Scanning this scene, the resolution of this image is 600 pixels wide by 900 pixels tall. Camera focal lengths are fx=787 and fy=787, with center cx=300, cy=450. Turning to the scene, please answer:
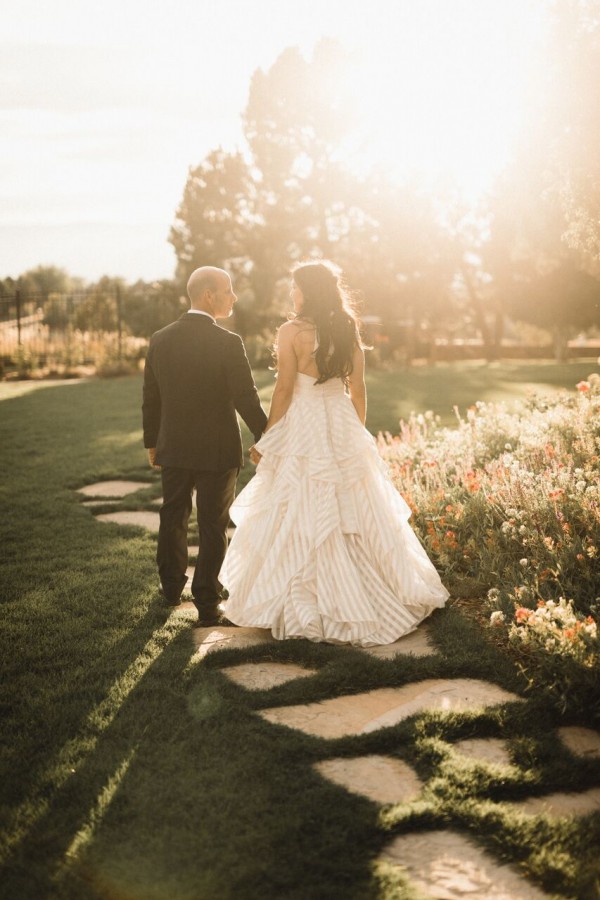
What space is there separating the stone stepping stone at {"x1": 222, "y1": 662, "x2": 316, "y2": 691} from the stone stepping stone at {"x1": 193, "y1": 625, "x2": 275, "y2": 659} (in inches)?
9.0

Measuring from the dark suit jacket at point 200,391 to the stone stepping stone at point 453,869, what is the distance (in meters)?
2.69

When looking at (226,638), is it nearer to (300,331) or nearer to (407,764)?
(407,764)

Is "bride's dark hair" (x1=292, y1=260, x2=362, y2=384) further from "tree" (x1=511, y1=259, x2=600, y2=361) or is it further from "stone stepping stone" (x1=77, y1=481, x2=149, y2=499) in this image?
"tree" (x1=511, y1=259, x2=600, y2=361)

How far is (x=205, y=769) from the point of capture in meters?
3.24

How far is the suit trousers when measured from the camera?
16.5 feet

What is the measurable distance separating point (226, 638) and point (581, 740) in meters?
2.07

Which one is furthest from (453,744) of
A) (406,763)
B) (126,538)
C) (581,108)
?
(581,108)

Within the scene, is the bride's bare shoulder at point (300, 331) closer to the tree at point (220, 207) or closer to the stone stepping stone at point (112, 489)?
the stone stepping stone at point (112, 489)

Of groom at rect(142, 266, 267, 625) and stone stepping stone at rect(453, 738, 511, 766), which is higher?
groom at rect(142, 266, 267, 625)

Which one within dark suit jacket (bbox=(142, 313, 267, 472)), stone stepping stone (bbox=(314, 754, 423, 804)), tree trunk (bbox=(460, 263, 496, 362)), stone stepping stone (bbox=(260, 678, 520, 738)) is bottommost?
stone stepping stone (bbox=(314, 754, 423, 804))

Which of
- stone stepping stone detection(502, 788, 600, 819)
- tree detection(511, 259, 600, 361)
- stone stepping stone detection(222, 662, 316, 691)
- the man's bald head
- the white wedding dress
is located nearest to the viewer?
stone stepping stone detection(502, 788, 600, 819)

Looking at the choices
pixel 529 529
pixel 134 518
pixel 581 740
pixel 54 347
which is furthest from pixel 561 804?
pixel 54 347

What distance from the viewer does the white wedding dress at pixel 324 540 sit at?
4.72 metres

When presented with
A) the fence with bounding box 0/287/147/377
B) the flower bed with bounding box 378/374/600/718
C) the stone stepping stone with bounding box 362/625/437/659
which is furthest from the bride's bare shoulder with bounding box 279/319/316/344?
the fence with bounding box 0/287/147/377
